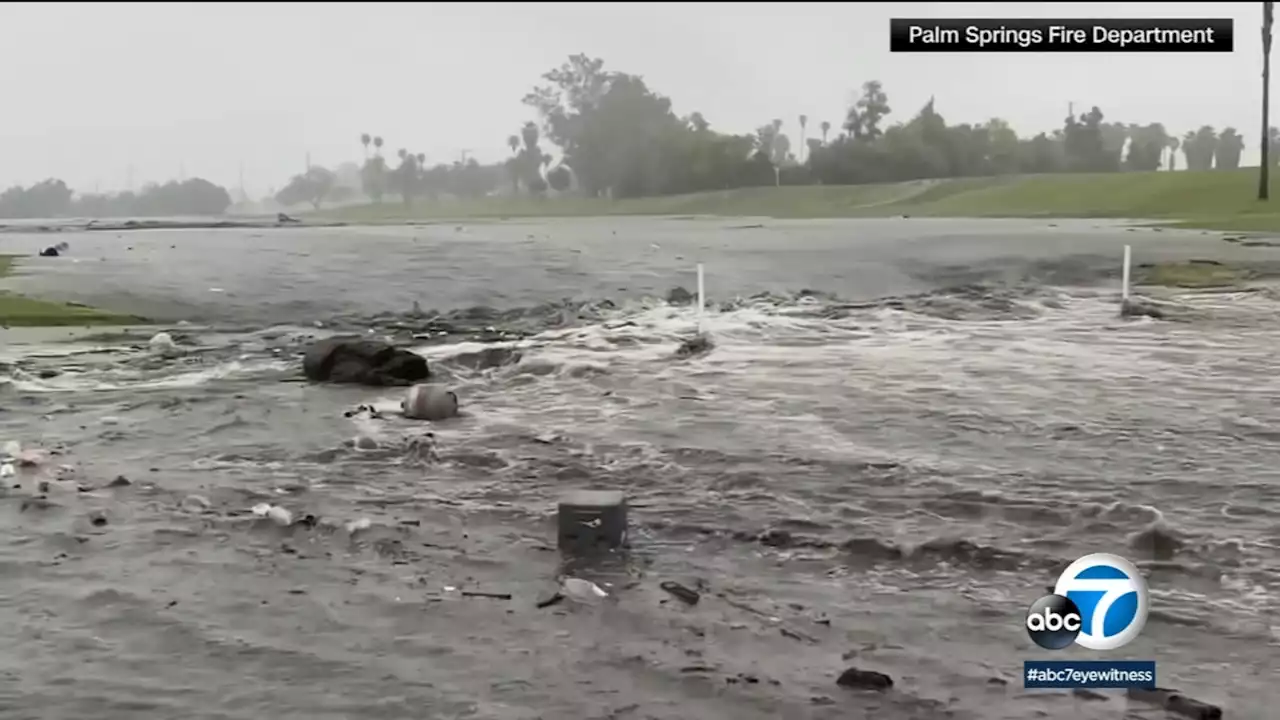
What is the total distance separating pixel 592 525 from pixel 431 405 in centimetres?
516

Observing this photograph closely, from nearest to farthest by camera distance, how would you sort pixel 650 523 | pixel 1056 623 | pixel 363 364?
pixel 1056 623
pixel 650 523
pixel 363 364

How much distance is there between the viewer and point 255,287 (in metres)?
30.7

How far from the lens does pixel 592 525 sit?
252 inches

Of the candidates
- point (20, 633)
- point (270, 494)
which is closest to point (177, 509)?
point (270, 494)

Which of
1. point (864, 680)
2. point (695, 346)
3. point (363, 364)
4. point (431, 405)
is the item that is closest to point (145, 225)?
point (695, 346)

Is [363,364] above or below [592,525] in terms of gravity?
above

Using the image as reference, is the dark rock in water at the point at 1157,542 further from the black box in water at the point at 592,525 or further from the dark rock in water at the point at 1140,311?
the dark rock in water at the point at 1140,311

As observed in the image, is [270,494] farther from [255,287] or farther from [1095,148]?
[1095,148]

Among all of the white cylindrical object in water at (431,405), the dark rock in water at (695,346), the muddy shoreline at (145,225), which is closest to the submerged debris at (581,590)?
the white cylindrical object in water at (431,405)

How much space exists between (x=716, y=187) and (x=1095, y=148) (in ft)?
121

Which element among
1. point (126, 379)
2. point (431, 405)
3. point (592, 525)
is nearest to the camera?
point (592, 525)

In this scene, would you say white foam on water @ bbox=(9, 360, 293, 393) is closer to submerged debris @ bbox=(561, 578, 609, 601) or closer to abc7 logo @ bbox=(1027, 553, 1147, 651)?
submerged debris @ bbox=(561, 578, 609, 601)

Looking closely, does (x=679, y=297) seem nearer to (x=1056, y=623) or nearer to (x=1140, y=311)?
(x=1140, y=311)

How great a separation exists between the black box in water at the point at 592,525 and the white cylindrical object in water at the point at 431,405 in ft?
16.1
